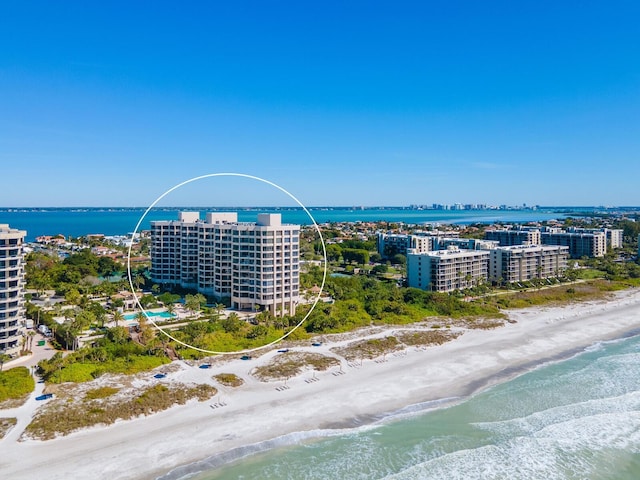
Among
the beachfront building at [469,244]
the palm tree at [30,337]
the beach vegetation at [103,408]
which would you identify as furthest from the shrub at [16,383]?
the beachfront building at [469,244]

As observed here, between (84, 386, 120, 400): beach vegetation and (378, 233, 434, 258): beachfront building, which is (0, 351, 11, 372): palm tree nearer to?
(84, 386, 120, 400): beach vegetation

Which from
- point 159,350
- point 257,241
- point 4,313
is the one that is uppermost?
point 257,241

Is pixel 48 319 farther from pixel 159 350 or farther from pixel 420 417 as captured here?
pixel 420 417

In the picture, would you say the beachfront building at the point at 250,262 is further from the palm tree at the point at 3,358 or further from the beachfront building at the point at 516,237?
the beachfront building at the point at 516,237

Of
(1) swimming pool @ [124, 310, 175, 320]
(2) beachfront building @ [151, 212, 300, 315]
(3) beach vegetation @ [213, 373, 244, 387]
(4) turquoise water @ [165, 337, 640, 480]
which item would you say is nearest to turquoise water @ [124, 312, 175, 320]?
(1) swimming pool @ [124, 310, 175, 320]

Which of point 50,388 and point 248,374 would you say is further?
point 248,374

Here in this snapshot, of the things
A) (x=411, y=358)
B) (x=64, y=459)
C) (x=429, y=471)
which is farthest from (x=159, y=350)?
(x=429, y=471)
